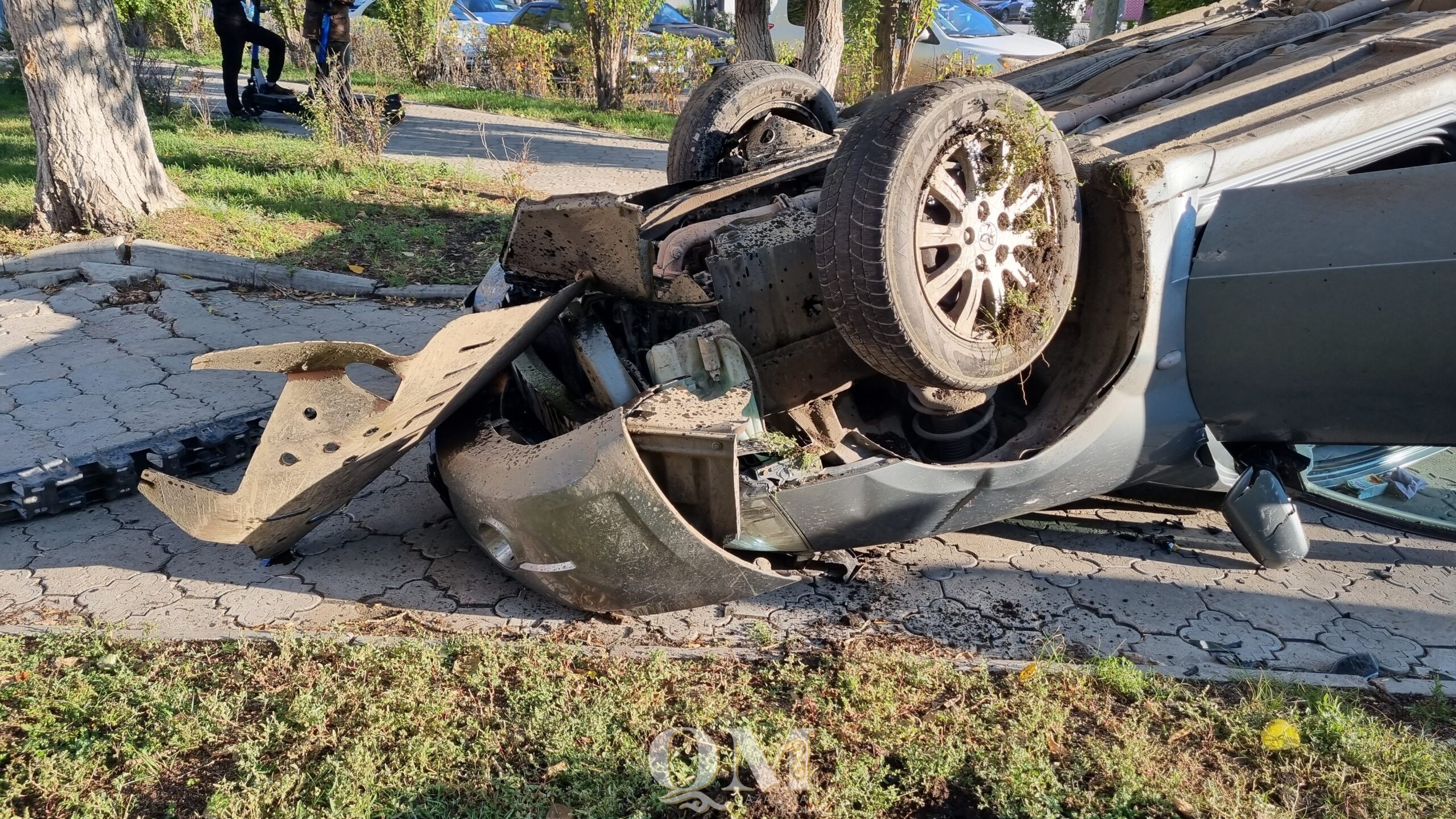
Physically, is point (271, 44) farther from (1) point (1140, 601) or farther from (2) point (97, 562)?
(1) point (1140, 601)

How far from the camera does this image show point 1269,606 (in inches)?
138

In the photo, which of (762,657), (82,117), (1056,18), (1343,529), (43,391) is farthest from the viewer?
(1056,18)

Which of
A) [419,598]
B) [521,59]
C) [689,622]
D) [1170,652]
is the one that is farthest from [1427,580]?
[521,59]

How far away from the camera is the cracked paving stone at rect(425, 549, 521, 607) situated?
3451mm

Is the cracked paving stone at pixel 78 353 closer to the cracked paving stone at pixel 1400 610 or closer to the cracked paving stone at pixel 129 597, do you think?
the cracked paving stone at pixel 129 597

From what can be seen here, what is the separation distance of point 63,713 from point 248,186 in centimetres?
620

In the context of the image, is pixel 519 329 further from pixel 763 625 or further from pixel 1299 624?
pixel 1299 624

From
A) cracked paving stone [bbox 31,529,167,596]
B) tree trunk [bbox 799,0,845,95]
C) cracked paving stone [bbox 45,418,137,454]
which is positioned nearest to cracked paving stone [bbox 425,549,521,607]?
cracked paving stone [bbox 31,529,167,596]

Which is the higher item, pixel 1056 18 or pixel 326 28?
pixel 1056 18

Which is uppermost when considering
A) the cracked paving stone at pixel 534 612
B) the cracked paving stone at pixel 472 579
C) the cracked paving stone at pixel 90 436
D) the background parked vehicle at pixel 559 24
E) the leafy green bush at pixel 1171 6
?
the background parked vehicle at pixel 559 24

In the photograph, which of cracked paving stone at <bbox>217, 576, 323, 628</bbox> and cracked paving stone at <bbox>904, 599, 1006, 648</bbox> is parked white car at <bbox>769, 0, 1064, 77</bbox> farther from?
cracked paving stone at <bbox>217, 576, 323, 628</bbox>

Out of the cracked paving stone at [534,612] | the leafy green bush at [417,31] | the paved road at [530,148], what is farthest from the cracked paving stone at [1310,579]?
the leafy green bush at [417,31]

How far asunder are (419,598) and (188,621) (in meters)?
0.69

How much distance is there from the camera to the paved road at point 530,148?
368 inches
